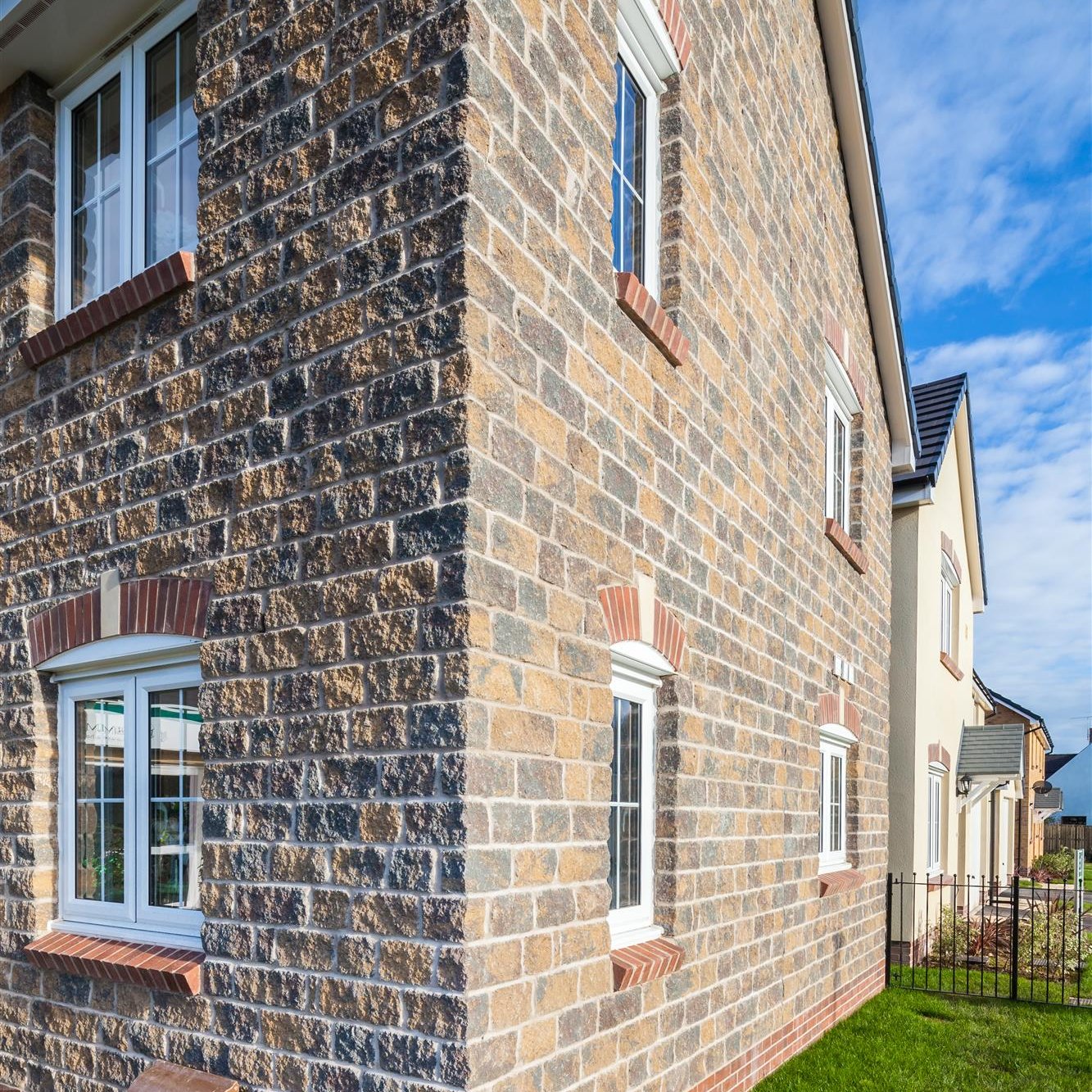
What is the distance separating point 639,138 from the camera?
5945 mm

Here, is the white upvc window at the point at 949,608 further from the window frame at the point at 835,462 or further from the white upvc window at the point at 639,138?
the white upvc window at the point at 639,138

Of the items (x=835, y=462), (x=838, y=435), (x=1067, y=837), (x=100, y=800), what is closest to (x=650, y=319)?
(x=100, y=800)

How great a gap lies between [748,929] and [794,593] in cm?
247

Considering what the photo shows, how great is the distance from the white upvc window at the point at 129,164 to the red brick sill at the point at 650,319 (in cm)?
213

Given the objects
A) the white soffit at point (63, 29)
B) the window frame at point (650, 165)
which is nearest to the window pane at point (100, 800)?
the white soffit at point (63, 29)

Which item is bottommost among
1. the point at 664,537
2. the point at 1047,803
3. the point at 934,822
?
the point at 1047,803

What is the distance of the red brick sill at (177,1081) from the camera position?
13.6ft

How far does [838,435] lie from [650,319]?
5.97 m

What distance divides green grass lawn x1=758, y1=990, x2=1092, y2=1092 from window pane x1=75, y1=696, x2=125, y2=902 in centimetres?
415

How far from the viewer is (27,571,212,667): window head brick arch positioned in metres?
4.67

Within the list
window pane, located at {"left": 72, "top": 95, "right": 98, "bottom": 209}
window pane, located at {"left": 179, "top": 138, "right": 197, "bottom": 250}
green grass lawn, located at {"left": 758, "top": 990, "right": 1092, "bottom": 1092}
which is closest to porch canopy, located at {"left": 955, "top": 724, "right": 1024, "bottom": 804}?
green grass lawn, located at {"left": 758, "top": 990, "right": 1092, "bottom": 1092}

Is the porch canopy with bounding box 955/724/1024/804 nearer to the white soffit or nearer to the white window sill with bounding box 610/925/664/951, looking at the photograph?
the white window sill with bounding box 610/925/664/951

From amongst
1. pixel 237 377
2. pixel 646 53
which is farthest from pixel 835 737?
pixel 237 377

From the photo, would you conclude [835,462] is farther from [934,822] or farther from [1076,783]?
[1076,783]
